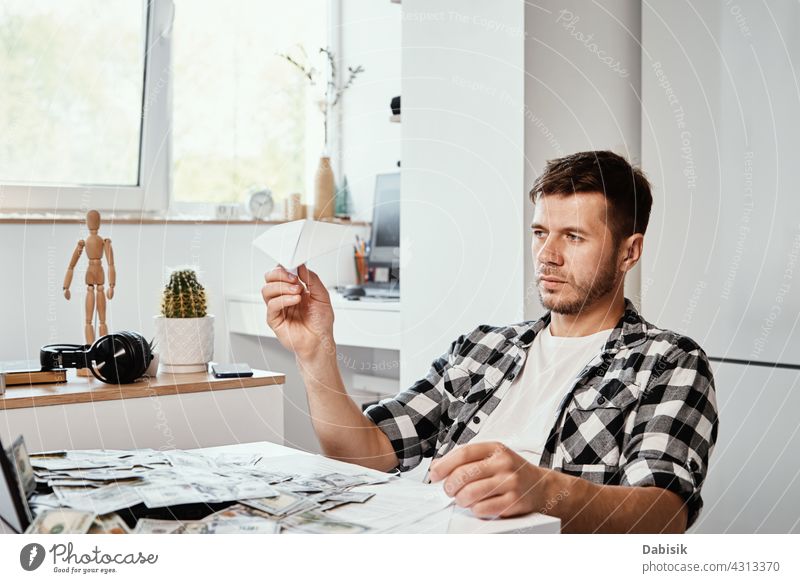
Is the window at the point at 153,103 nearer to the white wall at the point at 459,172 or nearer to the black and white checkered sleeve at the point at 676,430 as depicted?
the white wall at the point at 459,172

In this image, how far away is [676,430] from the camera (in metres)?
1.13

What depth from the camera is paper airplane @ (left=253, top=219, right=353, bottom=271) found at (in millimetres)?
1169

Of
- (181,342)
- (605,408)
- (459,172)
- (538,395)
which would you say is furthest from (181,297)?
(605,408)

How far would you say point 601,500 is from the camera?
1.04 meters

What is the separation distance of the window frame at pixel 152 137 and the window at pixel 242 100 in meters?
0.03

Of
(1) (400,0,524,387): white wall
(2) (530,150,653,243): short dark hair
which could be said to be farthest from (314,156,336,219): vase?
(2) (530,150,653,243): short dark hair

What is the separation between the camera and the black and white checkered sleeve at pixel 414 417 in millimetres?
1409

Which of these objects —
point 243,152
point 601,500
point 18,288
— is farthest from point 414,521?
A: point 243,152

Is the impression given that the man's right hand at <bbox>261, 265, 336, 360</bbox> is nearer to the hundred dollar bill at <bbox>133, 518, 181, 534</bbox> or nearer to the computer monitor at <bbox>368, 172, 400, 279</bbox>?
the hundred dollar bill at <bbox>133, 518, 181, 534</bbox>

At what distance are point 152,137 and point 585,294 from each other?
1791 mm

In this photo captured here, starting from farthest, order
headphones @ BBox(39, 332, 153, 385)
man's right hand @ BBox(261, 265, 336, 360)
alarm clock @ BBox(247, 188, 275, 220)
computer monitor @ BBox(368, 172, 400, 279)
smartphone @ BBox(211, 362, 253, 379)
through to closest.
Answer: alarm clock @ BBox(247, 188, 275, 220)
computer monitor @ BBox(368, 172, 400, 279)
smartphone @ BBox(211, 362, 253, 379)
headphones @ BBox(39, 332, 153, 385)
man's right hand @ BBox(261, 265, 336, 360)

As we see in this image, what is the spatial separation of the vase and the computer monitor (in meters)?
0.17

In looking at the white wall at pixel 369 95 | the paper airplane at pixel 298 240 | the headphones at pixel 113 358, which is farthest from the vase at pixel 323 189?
the paper airplane at pixel 298 240

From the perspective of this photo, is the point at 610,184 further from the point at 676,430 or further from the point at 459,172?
the point at 459,172
